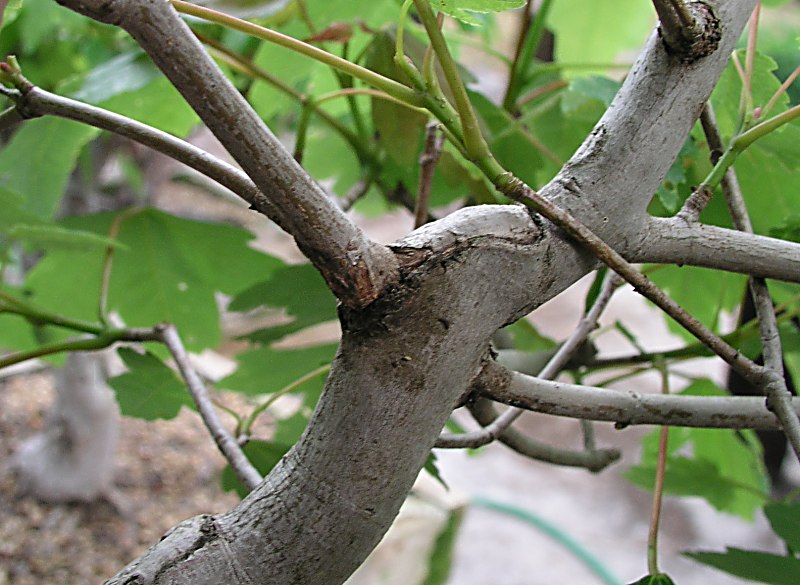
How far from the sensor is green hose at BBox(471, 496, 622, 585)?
1.03 meters

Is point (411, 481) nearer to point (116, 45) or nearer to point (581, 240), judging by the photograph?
point (581, 240)

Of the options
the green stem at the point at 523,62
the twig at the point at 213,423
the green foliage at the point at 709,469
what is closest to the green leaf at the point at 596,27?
the green stem at the point at 523,62

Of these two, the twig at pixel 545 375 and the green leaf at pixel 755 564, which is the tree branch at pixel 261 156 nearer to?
the twig at pixel 545 375

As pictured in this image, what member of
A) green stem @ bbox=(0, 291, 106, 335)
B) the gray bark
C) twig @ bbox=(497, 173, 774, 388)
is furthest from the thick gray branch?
the gray bark

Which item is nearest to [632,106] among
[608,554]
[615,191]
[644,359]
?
[615,191]

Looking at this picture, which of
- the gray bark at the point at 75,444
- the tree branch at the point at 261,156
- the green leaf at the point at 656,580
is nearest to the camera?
the tree branch at the point at 261,156

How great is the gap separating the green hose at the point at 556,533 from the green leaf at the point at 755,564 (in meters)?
0.74

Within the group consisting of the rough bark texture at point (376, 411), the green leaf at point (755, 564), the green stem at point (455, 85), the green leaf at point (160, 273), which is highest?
the green leaf at point (160, 273)

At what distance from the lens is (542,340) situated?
1.29 ft

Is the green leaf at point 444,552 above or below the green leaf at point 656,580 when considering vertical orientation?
above

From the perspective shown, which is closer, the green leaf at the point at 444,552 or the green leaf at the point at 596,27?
the green leaf at the point at 596,27

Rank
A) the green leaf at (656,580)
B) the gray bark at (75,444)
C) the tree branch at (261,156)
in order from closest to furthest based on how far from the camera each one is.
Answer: the tree branch at (261,156) < the green leaf at (656,580) < the gray bark at (75,444)

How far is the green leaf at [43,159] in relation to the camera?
42cm

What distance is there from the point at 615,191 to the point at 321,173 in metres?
0.39
